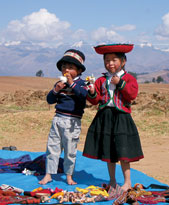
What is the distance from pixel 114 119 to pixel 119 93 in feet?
1.08

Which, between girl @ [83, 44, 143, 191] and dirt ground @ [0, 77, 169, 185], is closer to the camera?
girl @ [83, 44, 143, 191]

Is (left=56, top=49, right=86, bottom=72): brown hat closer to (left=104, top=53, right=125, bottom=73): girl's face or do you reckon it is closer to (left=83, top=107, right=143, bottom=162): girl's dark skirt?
(left=104, top=53, right=125, bottom=73): girl's face

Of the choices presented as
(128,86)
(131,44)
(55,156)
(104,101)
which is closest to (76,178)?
(55,156)

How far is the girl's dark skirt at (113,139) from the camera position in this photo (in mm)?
4219

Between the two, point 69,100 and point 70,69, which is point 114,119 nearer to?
point 69,100

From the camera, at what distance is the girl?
4.22 meters

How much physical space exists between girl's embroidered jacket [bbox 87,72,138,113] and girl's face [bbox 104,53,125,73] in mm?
123

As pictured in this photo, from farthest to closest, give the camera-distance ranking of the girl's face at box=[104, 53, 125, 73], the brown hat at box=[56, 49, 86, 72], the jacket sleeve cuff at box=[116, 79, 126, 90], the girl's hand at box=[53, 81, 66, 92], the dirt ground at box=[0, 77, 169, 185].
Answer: the dirt ground at box=[0, 77, 169, 185], the brown hat at box=[56, 49, 86, 72], the girl's hand at box=[53, 81, 66, 92], the girl's face at box=[104, 53, 125, 73], the jacket sleeve cuff at box=[116, 79, 126, 90]

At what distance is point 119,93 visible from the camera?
4.30m

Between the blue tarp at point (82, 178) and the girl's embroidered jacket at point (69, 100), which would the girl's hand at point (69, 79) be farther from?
the blue tarp at point (82, 178)

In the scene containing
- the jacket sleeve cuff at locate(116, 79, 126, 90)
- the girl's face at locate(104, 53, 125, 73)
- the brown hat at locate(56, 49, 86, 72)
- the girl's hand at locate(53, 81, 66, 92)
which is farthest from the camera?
the brown hat at locate(56, 49, 86, 72)

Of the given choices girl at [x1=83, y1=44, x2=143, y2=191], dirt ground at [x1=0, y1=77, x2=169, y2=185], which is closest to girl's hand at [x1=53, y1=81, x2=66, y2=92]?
girl at [x1=83, y1=44, x2=143, y2=191]

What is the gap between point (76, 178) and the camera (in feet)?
16.6

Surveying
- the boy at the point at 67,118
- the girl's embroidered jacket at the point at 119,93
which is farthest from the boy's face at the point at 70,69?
the girl's embroidered jacket at the point at 119,93
